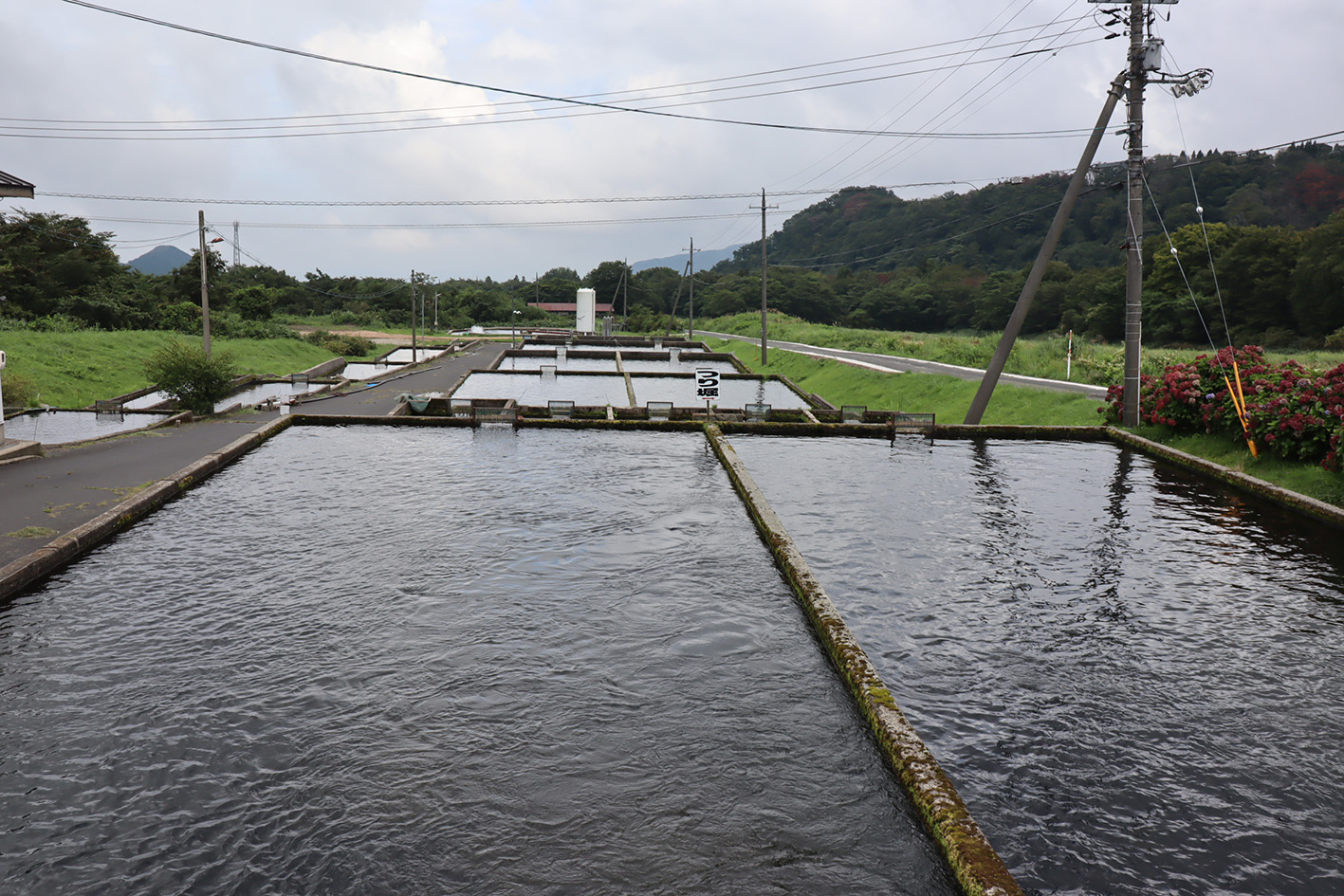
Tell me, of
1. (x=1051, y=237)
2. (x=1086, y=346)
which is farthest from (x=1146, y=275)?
(x=1051, y=237)

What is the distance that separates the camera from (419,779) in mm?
4957

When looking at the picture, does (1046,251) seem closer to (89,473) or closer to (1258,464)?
(1258,464)

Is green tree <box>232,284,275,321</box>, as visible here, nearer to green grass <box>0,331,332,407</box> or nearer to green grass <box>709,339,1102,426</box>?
green grass <box>0,331,332,407</box>

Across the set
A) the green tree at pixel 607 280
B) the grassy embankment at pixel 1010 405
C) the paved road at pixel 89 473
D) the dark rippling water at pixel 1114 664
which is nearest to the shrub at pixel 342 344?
the grassy embankment at pixel 1010 405

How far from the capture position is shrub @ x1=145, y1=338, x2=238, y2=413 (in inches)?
773

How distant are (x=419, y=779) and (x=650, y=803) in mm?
1312

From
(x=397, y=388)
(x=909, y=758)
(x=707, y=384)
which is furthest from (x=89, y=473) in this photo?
(x=397, y=388)

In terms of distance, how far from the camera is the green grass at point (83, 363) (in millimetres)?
26422

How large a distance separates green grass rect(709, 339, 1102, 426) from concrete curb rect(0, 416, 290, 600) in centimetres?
1588

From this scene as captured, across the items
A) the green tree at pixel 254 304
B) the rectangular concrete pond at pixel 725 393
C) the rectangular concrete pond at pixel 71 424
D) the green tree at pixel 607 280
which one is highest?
the green tree at pixel 607 280

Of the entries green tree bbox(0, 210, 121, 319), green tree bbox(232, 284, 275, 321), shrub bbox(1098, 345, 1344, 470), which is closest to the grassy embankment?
shrub bbox(1098, 345, 1344, 470)

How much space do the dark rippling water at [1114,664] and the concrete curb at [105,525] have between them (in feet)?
23.5

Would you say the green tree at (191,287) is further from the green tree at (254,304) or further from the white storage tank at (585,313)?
the white storage tank at (585,313)

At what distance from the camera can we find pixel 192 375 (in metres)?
19.7
